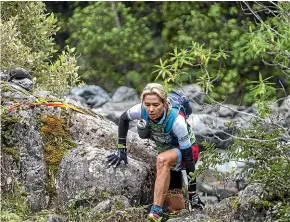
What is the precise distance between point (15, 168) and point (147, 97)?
168cm

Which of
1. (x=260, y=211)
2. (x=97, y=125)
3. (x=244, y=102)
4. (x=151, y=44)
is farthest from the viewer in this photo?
(x=151, y=44)

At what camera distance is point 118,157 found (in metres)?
8.17

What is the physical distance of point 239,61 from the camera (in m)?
24.3

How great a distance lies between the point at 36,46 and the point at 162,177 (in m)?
5.46

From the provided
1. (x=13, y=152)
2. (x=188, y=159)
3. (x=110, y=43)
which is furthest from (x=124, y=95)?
(x=188, y=159)

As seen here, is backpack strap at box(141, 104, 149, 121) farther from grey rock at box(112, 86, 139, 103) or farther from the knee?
grey rock at box(112, 86, 139, 103)

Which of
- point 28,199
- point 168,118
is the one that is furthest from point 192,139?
point 28,199

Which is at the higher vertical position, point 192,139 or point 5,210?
point 192,139

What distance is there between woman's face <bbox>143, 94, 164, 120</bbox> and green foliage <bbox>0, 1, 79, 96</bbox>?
3.62 meters

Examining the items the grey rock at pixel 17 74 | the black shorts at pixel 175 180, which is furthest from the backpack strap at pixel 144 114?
the grey rock at pixel 17 74

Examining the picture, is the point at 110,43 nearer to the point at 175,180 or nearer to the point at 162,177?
the point at 175,180

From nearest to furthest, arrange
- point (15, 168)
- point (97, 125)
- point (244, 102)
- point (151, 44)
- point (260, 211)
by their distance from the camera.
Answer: point (260, 211), point (15, 168), point (97, 125), point (244, 102), point (151, 44)

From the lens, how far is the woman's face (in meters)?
7.70

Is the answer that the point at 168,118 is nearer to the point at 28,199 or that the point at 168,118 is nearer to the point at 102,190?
the point at 102,190
